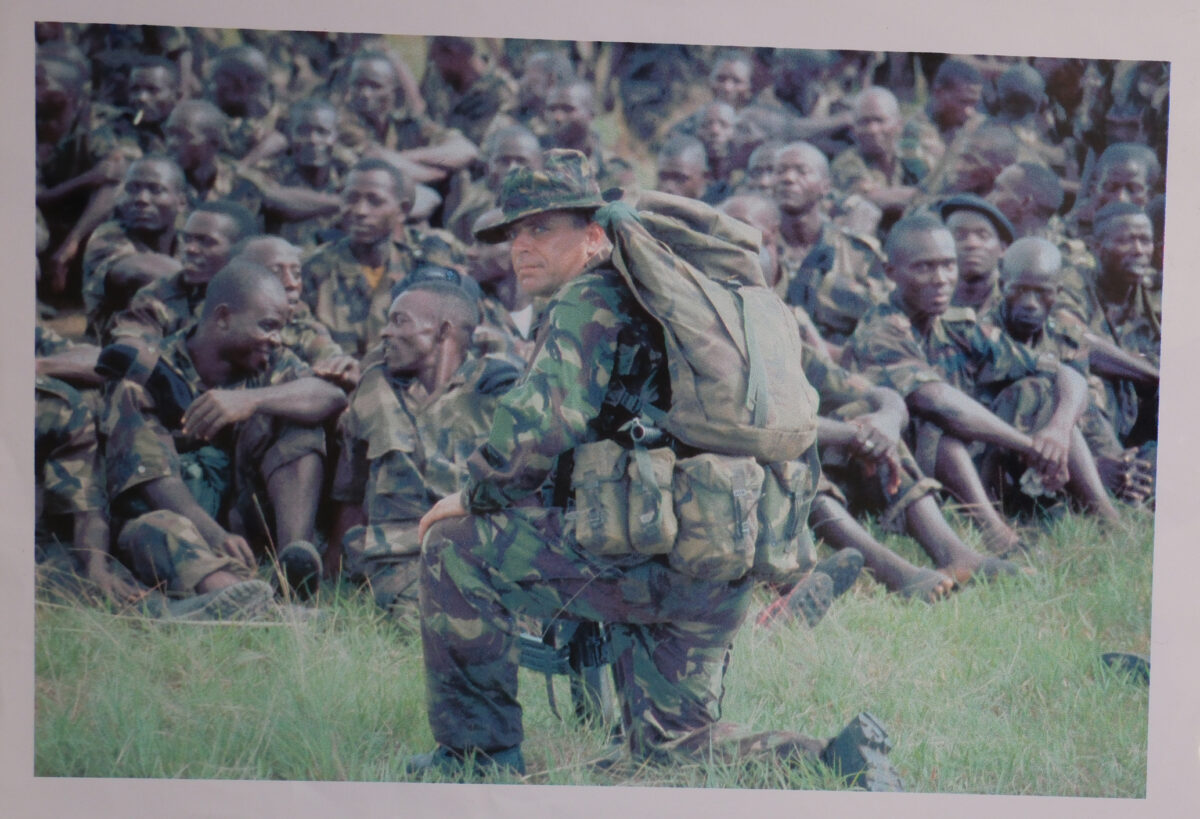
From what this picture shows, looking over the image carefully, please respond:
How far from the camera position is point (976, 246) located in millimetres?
3914

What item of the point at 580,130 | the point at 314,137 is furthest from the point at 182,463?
the point at 580,130

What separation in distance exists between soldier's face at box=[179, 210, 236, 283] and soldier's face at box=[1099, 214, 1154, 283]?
273 centimetres

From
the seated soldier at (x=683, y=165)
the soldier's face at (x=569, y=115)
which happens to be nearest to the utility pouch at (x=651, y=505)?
the seated soldier at (x=683, y=165)

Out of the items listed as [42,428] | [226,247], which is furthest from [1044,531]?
[42,428]

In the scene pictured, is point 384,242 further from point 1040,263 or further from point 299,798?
point 1040,263

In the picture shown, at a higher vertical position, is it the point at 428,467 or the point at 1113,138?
the point at 1113,138

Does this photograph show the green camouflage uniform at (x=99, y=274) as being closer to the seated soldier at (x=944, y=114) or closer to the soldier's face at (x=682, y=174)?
the soldier's face at (x=682, y=174)

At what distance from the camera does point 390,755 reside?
3.59 metres

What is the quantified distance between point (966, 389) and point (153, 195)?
2.59 metres

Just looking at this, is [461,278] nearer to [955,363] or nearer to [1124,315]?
[955,363]

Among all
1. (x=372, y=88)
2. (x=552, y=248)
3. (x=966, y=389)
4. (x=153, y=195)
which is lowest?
(x=966, y=389)

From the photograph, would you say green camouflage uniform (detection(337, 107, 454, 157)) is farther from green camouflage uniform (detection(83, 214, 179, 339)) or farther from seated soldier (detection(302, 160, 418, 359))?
green camouflage uniform (detection(83, 214, 179, 339))

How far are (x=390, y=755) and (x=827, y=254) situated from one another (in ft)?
6.62

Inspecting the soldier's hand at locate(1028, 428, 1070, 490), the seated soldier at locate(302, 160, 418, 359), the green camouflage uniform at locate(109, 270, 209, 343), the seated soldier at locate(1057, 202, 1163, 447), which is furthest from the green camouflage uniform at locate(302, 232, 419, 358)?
the seated soldier at locate(1057, 202, 1163, 447)
